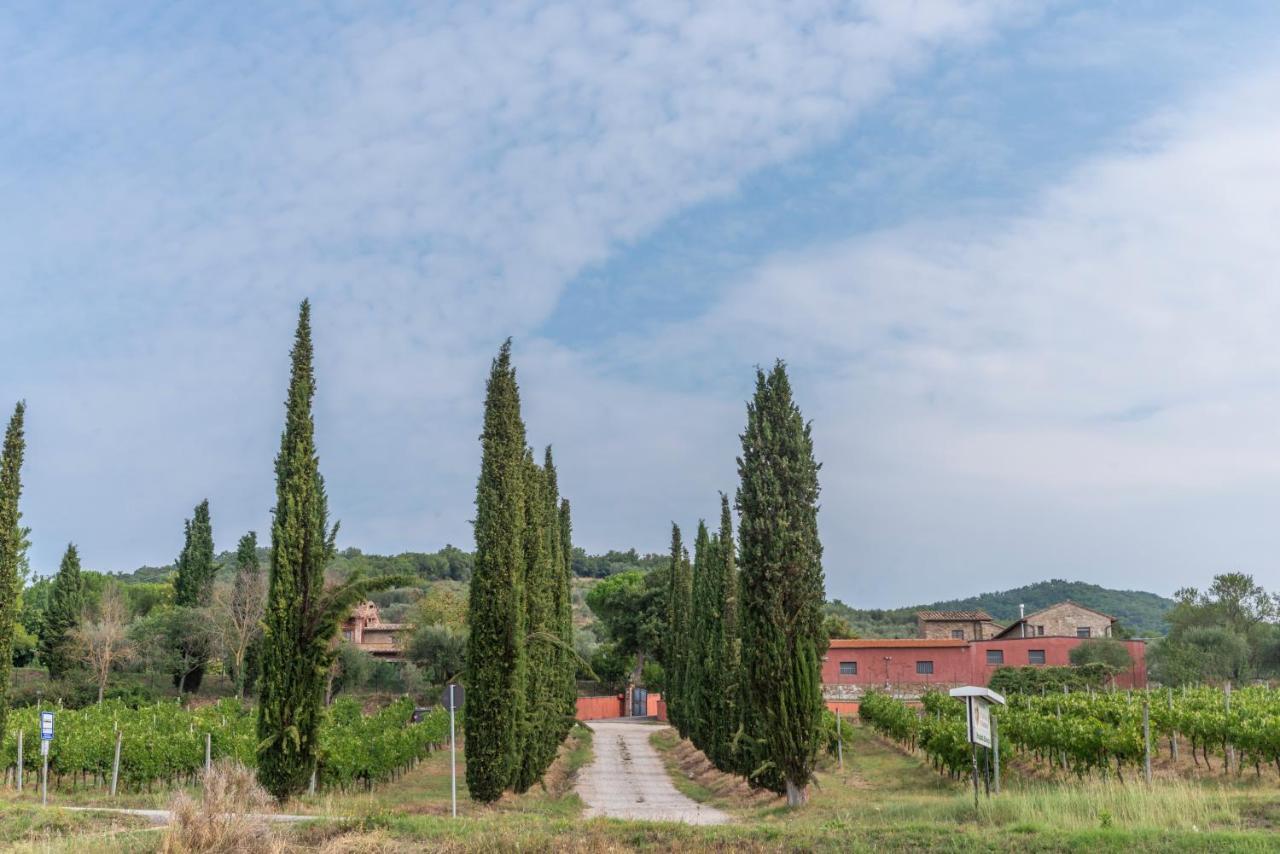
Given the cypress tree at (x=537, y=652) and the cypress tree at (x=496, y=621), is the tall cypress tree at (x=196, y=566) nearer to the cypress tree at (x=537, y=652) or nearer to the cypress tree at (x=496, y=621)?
the cypress tree at (x=537, y=652)

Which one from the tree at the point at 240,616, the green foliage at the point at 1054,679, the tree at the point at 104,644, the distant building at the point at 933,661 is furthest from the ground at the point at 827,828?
the tree at the point at 240,616

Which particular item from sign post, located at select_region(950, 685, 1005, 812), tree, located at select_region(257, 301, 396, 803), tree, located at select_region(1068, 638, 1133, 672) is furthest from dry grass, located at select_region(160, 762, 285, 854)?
tree, located at select_region(1068, 638, 1133, 672)

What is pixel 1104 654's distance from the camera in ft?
158

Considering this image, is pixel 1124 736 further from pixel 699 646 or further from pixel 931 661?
pixel 931 661

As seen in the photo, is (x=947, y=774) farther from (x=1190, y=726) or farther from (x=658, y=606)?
(x=658, y=606)

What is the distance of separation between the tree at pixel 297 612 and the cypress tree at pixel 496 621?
8.20 ft

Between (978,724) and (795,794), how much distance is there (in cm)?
475

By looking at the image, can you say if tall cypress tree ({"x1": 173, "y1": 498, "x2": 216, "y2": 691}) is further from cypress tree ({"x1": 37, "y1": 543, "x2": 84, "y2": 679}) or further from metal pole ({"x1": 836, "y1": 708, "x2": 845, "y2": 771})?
metal pole ({"x1": 836, "y1": 708, "x2": 845, "y2": 771})

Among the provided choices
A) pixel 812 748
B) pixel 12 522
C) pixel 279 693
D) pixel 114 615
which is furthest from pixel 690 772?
pixel 114 615

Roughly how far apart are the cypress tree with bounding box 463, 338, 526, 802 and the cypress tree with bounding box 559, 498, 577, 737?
9837mm

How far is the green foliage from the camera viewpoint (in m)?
46.3

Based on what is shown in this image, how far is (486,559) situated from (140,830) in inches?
314

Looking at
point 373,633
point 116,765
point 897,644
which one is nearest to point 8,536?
point 116,765

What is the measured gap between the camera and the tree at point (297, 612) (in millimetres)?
17359
